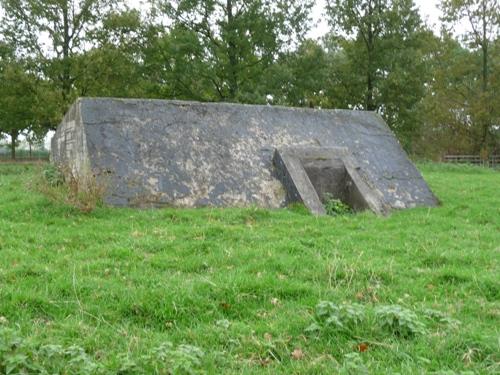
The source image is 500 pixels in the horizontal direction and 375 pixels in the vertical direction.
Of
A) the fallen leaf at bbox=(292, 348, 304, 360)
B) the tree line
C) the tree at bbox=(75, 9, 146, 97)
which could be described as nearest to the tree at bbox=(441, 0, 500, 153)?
the tree line

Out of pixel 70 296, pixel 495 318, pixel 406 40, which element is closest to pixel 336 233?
pixel 495 318

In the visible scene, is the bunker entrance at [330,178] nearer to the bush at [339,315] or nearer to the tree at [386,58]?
the bush at [339,315]

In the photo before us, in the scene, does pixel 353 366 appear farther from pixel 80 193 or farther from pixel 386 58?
pixel 386 58

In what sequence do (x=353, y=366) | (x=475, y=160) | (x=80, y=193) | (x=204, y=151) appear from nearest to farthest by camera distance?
(x=353, y=366) < (x=80, y=193) < (x=204, y=151) < (x=475, y=160)

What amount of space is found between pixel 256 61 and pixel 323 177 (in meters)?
20.4

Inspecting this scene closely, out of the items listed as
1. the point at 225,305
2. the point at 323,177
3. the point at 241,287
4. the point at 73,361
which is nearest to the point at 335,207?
the point at 323,177

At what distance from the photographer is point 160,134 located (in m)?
11.7

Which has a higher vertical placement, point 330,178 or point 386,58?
point 386,58

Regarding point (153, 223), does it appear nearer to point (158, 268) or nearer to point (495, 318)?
point (158, 268)

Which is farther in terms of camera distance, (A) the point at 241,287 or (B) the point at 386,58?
(B) the point at 386,58

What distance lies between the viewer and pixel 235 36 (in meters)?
29.6

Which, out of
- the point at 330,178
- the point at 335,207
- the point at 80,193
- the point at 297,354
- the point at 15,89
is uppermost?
the point at 15,89

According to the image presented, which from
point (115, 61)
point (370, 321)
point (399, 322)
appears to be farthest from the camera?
point (115, 61)

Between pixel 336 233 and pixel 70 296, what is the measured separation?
4.71m
